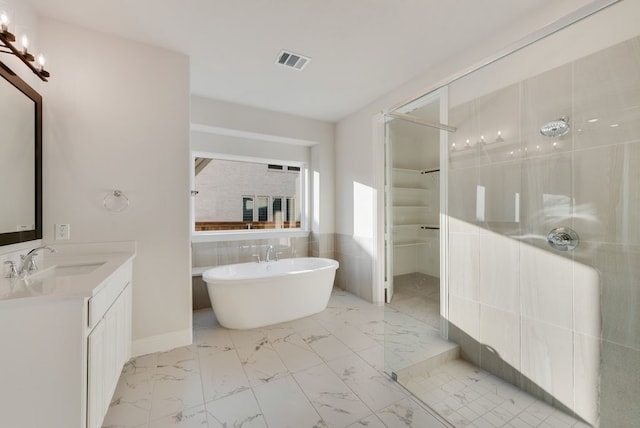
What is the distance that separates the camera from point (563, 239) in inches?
63.2

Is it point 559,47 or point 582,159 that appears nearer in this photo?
point 582,159

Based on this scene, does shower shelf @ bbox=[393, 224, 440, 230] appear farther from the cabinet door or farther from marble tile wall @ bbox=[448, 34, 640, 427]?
the cabinet door

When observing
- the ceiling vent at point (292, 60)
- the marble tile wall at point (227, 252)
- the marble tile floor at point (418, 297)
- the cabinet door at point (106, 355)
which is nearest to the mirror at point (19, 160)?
the cabinet door at point (106, 355)

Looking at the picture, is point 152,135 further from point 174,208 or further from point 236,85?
point 236,85

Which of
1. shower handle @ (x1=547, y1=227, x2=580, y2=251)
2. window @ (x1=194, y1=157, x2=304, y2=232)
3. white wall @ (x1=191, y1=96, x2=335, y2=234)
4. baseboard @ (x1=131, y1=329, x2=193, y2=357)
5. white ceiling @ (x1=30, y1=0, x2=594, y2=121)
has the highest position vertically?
white ceiling @ (x1=30, y1=0, x2=594, y2=121)

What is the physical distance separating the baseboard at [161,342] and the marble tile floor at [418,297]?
2.28 m

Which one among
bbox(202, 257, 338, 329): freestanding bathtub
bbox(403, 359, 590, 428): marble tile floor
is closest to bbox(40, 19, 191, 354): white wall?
bbox(202, 257, 338, 329): freestanding bathtub

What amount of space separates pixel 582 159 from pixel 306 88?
8.19ft

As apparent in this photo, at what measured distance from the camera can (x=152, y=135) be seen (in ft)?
7.24

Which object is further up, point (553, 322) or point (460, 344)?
point (553, 322)

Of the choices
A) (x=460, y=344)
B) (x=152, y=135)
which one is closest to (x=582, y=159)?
(x=460, y=344)

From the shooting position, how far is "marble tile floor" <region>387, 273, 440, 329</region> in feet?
8.63

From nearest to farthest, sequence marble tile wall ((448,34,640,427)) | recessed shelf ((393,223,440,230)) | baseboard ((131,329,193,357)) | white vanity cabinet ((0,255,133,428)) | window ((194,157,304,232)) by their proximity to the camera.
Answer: white vanity cabinet ((0,255,133,428)), marble tile wall ((448,34,640,427)), baseboard ((131,329,193,357)), recessed shelf ((393,223,440,230)), window ((194,157,304,232))

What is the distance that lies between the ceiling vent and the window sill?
224 centimetres
